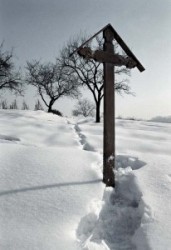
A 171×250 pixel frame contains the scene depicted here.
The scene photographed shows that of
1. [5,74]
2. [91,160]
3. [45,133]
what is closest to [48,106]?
[5,74]

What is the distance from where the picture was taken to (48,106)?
3166cm

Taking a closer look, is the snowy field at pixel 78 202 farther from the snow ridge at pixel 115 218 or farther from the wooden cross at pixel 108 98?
the wooden cross at pixel 108 98

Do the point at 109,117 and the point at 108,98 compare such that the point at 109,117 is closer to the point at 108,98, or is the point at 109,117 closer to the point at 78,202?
the point at 108,98

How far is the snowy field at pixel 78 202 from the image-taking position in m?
3.37

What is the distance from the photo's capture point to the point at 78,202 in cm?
407

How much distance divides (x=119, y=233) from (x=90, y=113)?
5926 centimetres

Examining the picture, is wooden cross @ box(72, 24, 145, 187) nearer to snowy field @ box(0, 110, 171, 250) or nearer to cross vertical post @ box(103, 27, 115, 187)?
cross vertical post @ box(103, 27, 115, 187)

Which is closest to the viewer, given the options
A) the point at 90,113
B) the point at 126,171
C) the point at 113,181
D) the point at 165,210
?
the point at 165,210

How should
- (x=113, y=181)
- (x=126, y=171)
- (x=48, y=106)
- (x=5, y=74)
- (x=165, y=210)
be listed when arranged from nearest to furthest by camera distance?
(x=165, y=210)
(x=113, y=181)
(x=126, y=171)
(x=5, y=74)
(x=48, y=106)

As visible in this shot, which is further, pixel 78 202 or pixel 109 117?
pixel 109 117

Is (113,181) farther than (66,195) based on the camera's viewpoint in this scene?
Yes

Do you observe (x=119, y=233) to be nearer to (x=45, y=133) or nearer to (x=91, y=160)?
(x=91, y=160)

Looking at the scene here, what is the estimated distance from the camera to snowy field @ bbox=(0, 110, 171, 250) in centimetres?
337

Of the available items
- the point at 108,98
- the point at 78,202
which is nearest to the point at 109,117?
the point at 108,98
